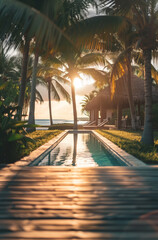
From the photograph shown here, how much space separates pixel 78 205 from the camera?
8.24 ft

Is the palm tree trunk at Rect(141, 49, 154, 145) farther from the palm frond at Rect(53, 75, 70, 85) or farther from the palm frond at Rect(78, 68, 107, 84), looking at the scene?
the palm frond at Rect(53, 75, 70, 85)

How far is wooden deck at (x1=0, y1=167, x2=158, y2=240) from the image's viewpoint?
77.9 inches

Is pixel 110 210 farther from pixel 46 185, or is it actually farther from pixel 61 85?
pixel 61 85

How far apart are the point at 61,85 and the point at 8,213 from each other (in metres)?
20.6

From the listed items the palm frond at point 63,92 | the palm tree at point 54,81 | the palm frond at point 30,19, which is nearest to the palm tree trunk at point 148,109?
the palm frond at point 30,19

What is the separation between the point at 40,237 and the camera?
1.88 meters

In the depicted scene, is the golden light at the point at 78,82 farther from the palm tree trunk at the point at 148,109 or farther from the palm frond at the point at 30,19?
the palm frond at the point at 30,19

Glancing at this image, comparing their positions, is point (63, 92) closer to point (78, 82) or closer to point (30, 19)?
point (78, 82)

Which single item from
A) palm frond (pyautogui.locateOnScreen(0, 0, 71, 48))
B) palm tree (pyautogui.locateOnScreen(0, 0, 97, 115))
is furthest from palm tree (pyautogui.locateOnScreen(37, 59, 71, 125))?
palm frond (pyautogui.locateOnScreen(0, 0, 71, 48))

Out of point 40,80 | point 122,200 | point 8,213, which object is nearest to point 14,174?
point 8,213

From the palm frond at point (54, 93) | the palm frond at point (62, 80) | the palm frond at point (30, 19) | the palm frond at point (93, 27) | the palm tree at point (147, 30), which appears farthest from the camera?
the palm frond at point (54, 93)

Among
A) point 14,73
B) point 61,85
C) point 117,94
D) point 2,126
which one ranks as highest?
point 14,73

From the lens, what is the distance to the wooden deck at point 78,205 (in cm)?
198

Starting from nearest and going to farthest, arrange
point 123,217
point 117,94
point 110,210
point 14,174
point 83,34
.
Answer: point 123,217, point 110,210, point 14,174, point 83,34, point 117,94
